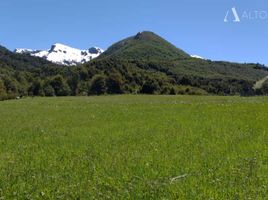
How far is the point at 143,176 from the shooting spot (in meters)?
11.3

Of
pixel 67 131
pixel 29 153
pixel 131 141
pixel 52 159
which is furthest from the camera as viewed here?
pixel 67 131

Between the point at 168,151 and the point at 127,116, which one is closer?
the point at 168,151

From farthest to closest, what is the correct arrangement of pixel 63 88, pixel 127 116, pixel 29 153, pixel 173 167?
pixel 63 88
pixel 127 116
pixel 29 153
pixel 173 167

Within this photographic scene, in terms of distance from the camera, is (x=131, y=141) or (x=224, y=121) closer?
(x=131, y=141)

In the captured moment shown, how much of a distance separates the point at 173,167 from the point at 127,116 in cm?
1783

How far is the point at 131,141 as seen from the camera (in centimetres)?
1755

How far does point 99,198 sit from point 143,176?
6.78 feet

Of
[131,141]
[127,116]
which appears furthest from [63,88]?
[131,141]

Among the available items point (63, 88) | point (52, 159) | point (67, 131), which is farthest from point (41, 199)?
point (63, 88)

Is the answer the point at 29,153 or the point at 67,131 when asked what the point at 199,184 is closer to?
the point at 29,153

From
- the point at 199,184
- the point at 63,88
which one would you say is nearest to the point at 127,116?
the point at 199,184

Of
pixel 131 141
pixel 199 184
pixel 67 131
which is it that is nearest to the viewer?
pixel 199 184

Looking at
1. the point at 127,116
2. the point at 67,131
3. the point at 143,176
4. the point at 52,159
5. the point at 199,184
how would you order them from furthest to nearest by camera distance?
the point at 127,116, the point at 67,131, the point at 52,159, the point at 143,176, the point at 199,184

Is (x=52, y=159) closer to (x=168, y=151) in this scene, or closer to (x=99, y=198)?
(x=168, y=151)
